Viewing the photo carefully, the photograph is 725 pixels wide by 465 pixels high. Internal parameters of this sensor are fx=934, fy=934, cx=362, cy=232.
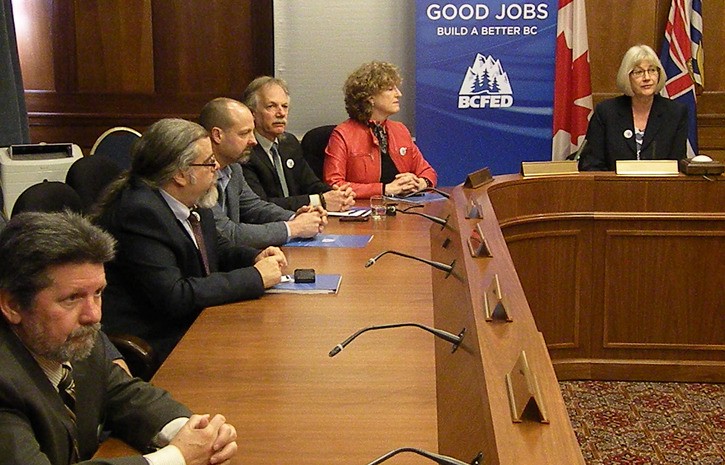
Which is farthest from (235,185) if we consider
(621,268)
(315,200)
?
(621,268)

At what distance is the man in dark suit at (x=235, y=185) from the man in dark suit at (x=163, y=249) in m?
0.65

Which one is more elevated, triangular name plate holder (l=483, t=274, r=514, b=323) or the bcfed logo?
the bcfed logo

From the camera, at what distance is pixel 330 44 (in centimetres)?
569

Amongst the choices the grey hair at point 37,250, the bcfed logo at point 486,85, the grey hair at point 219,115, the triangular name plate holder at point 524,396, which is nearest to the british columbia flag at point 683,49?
the bcfed logo at point 486,85

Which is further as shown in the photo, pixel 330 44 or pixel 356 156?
pixel 330 44

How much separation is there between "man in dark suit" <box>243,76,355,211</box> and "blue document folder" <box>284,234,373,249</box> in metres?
0.55

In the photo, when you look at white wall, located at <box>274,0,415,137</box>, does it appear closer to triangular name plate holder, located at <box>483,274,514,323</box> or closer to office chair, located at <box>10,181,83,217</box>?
office chair, located at <box>10,181,83,217</box>

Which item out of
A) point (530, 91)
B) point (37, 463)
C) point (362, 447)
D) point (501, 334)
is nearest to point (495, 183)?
point (530, 91)

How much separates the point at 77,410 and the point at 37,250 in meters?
0.34

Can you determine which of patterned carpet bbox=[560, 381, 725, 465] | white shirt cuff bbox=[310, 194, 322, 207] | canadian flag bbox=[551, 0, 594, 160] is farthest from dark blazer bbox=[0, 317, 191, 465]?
canadian flag bbox=[551, 0, 594, 160]

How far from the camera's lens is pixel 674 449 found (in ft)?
11.3

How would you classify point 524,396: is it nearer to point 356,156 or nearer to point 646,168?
point 646,168

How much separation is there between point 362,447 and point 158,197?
1290 mm

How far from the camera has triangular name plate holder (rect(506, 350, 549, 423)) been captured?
1.50 m
